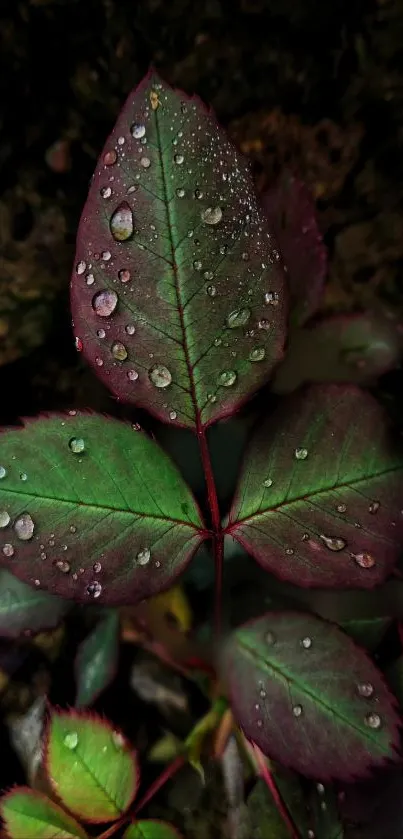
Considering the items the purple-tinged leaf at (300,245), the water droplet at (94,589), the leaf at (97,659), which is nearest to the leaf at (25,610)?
the leaf at (97,659)

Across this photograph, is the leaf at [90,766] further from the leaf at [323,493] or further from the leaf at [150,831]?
the leaf at [323,493]

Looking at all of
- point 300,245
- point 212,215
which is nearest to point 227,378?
point 212,215

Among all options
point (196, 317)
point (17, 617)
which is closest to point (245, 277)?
point (196, 317)

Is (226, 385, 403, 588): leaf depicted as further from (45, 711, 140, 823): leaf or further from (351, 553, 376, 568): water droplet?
(45, 711, 140, 823): leaf

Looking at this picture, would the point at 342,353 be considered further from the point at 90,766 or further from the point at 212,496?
the point at 90,766

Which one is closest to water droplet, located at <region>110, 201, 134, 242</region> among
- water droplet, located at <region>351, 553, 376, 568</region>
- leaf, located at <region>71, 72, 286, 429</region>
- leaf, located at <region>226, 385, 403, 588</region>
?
leaf, located at <region>71, 72, 286, 429</region>

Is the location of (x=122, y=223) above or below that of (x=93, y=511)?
above

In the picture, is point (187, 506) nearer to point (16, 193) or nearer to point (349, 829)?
point (349, 829)
